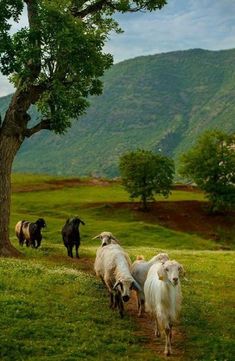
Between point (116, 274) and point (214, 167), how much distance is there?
7206cm

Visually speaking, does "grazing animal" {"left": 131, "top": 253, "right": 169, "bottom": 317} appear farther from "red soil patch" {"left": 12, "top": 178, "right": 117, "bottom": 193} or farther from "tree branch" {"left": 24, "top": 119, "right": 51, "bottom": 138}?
"red soil patch" {"left": 12, "top": 178, "right": 117, "bottom": 193}

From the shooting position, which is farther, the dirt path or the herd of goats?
the herd of goats

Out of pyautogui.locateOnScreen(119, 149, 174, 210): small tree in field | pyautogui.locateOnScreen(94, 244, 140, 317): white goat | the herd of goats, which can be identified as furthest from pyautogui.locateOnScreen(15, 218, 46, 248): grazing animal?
pyautogui.locateOnScreen(119, 149, 174, 210): small tree in field

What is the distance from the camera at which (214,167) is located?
90062mm

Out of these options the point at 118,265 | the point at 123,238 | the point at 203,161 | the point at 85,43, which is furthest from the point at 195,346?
the point at 203,161

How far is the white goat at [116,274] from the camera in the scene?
19.2 meters

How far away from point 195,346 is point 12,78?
2205 centimetres

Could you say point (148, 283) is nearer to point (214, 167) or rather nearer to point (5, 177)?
point (5, 177)

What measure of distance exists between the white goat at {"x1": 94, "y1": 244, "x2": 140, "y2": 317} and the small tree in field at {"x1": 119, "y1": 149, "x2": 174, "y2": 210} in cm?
6745

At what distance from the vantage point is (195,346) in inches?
690

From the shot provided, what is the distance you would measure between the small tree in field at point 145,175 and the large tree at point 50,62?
57818 millimetres

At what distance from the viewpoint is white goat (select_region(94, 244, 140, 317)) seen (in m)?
19.2

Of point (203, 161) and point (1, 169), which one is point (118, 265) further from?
point (203, 161)

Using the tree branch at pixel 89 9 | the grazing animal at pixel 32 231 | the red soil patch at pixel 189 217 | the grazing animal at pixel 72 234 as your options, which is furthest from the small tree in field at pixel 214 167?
the tree branch at pixel 89 9
